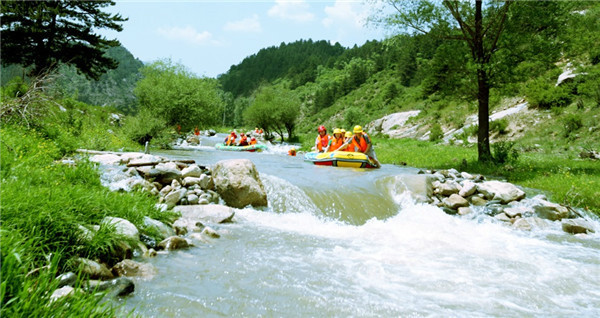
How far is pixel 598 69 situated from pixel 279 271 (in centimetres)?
2532

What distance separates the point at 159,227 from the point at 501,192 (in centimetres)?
871

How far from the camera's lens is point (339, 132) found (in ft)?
60.6

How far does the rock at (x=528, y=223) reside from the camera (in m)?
7.93

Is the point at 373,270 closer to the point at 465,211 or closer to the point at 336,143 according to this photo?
the point at 465,211

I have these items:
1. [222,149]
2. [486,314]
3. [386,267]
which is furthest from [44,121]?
[222,149]

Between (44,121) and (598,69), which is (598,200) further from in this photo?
(598,69)

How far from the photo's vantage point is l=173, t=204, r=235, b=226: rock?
709 centimetres

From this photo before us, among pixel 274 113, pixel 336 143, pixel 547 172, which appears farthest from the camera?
pixel 274 113

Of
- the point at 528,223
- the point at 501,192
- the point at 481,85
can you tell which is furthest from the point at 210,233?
the point at 481,85

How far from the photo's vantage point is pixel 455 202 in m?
9.54

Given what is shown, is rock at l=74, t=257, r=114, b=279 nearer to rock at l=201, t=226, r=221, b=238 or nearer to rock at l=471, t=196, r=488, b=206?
rock at l=201, t=226, r=221, b=238

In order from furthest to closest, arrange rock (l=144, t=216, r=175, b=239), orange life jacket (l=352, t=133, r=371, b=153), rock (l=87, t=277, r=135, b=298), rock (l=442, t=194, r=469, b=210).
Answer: orange life jacket (l=352, t=133, r=371, b=153)
rock (l=442, t=194, r=469, b=210)
rock (l=144, t=216, r=175, b=239)
rock (l=87, t=277, r=135, b=298)

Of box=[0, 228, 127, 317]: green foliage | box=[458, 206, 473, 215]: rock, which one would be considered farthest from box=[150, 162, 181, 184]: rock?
box=[458, 206, 473, 215]: rock

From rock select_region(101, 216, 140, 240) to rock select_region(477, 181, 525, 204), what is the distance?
8794 mm
